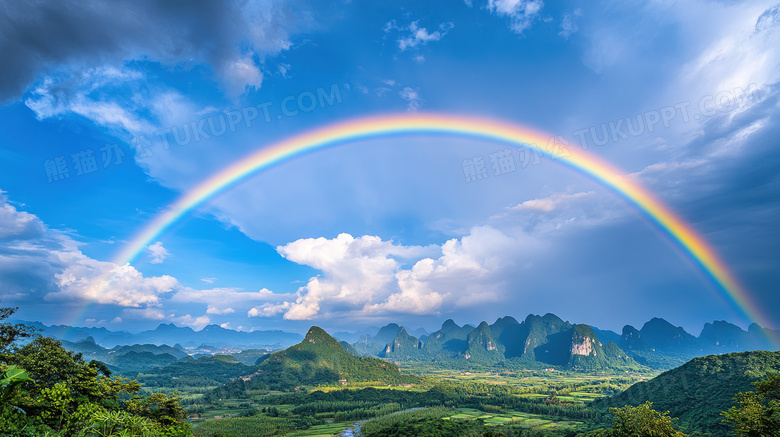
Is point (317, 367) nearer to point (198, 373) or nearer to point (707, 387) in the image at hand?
point (198, 373)

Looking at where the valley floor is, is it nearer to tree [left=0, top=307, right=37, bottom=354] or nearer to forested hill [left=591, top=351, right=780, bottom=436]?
forested hill [left=591, top=351, right=780, bottom=436]

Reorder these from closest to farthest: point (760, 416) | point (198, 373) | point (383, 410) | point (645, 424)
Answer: point (760, 416) → point (645, 424) → point (383, 410) → point (198, 373)

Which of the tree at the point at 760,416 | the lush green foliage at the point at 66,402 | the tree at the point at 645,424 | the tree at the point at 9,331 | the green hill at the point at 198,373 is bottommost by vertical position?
the green hill at the point at 198,373

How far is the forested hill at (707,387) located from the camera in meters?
51.6

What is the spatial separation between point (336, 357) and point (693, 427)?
14325 cm

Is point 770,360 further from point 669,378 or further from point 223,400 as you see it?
point 223,400

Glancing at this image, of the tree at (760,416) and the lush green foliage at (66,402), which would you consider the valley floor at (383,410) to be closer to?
the lush green foliage at (66,402)

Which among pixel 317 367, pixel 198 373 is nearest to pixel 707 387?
pixel 317 367

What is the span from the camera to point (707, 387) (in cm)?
6122

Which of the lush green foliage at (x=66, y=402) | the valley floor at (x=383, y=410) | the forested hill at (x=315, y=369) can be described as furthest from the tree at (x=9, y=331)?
the forested hill at (x=315, y=369)

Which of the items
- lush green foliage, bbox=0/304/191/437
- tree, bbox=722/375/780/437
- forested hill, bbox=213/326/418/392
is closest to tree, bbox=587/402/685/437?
tree, bbox=722/375/780/437

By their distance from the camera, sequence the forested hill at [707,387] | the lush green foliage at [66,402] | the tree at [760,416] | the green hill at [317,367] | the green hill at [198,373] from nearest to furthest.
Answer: the lush green foliage at [66,402] < the tree at [760,416] < the forested hill at [707,387] < the green hill at [317,367] < the green hill at [198,373]

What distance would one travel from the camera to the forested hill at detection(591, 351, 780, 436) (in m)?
51.6

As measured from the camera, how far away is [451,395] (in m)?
113
